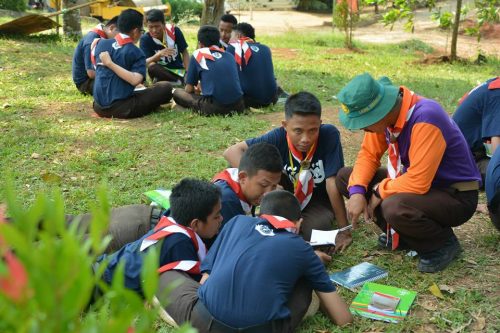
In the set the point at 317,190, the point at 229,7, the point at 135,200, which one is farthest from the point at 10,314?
the point at 229,7

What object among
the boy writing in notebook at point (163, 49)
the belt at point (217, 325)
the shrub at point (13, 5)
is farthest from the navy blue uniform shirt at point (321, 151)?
the shrub at point (13, 5)

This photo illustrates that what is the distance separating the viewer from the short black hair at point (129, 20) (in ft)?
21.9

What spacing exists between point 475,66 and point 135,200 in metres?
8.73

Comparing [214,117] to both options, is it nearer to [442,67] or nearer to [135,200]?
[135,200]

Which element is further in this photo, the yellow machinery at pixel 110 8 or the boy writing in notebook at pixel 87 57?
the yellow machinery at pixel 110 8

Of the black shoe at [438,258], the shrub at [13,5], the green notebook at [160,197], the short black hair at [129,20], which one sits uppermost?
the short black hair at [129,20]

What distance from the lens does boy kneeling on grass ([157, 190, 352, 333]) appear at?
259 cm

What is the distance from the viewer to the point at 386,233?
3791 mm

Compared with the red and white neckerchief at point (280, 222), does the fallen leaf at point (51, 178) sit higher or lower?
lower

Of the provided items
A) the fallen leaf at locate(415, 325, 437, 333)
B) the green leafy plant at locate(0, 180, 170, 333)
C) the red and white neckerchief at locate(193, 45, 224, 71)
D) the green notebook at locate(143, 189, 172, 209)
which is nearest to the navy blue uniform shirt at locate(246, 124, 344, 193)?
the green notebook at locate(143, 189, 172, 209)

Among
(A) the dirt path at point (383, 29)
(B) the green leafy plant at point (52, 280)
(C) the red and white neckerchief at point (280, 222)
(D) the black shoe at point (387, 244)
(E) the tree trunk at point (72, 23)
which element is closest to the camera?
(B) the green leafy plant at point (52, 280)

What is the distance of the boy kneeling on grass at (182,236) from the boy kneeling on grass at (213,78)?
3.74 metres

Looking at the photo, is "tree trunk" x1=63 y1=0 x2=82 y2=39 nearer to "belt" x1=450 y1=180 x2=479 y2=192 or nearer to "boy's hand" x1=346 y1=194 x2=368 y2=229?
"boy's hand" x1=346 y1=194 x2=368 y2=229

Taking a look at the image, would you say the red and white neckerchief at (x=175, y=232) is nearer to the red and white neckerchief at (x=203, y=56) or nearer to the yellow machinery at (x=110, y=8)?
the red and white neckerchief at (x=203, y=56)
